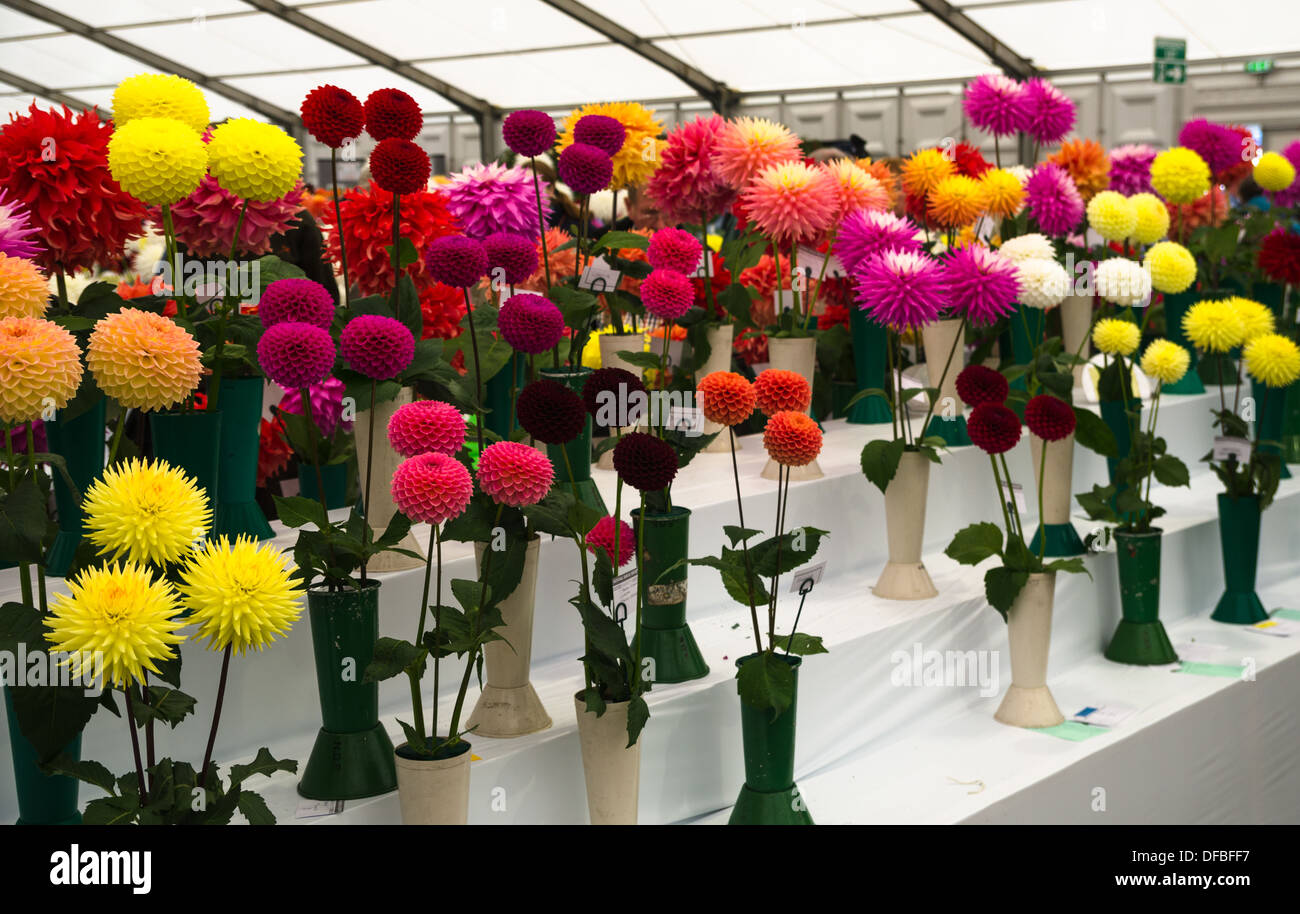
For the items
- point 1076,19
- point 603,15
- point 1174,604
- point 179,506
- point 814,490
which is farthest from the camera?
point 603,15

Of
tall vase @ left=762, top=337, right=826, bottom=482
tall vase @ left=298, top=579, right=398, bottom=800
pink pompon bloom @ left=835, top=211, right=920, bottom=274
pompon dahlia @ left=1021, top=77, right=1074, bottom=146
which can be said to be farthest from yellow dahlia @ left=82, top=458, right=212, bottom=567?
pompon dahlia @ left=1021, top=77, right=1074, bottom=146

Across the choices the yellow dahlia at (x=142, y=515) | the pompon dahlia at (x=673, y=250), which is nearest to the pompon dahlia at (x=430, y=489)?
the yellow dahlia at (x=142, y=515)

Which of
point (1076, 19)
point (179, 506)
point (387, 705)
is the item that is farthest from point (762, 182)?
point (1076, 19)

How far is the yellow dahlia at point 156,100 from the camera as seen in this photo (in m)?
1.09

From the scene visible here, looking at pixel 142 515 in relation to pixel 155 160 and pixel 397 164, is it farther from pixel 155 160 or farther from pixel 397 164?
pixel 397 164

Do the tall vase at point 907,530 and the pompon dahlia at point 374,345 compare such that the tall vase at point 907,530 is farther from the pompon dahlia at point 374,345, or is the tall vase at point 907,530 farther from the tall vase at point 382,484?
the pompon dahlia at point 374,345

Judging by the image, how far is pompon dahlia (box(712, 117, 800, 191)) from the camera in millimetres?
1736

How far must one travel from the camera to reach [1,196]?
1.02m

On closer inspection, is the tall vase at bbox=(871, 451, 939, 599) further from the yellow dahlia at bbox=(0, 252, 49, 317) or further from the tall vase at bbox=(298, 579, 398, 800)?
the yellow dahlia at bbox=(0, 252, 49, 317)

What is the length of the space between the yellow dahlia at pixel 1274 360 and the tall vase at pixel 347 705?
167 cm

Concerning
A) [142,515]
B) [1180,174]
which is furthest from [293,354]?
[1180,174]

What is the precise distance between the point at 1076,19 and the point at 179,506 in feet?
25.3

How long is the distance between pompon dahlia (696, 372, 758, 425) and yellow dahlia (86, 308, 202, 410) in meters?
0.48
